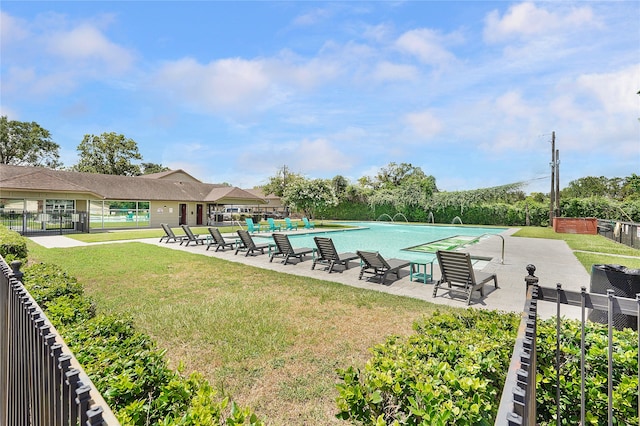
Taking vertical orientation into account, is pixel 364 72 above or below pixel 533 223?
above

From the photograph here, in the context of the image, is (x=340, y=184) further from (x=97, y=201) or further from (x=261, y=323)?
(x=261, y=323)

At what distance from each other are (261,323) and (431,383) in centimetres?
353

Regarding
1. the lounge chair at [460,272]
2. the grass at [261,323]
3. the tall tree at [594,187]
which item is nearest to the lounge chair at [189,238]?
the grass at [261,323]

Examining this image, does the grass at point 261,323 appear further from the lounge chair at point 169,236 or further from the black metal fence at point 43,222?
the black metal fence at point 43,222

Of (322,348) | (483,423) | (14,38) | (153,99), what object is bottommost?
(322,348)

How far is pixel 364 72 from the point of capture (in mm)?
19922

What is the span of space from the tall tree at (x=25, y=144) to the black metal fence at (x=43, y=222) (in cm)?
3028

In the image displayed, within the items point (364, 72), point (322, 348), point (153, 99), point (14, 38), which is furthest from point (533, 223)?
point (14, 38)

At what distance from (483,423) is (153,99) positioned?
3251 cm

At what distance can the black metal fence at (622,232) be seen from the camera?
14219 mm

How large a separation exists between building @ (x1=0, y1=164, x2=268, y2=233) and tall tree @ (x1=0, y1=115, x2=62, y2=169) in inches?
952

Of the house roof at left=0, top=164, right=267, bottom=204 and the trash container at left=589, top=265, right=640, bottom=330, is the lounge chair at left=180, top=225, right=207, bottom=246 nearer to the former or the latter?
the house roof at left=0, top=164, right=267, bottom=204

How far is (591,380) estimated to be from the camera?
7.48 ft

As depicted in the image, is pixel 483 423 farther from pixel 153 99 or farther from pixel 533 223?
pixel 533 223
